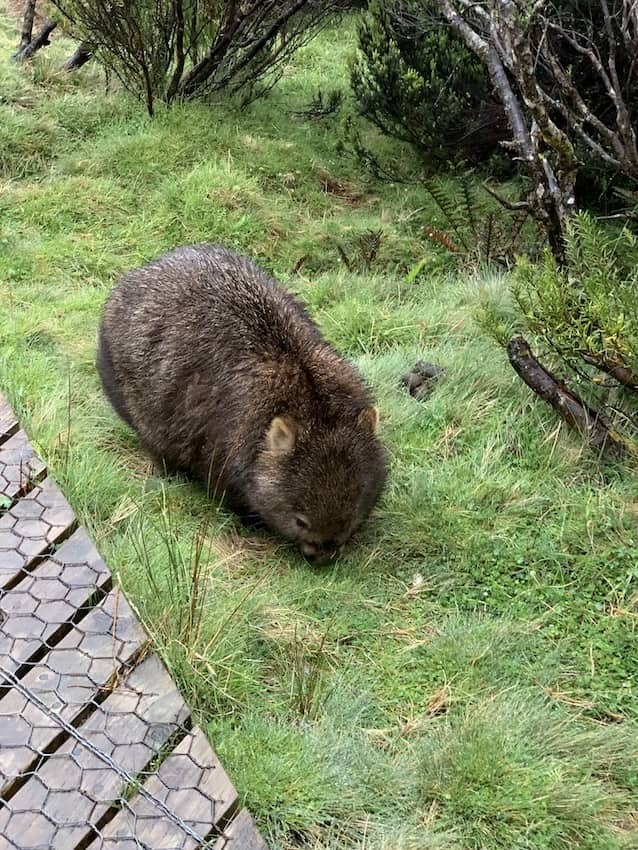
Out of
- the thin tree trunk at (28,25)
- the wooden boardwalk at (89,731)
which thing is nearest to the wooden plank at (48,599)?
the wooden boardwalk at (89,731)

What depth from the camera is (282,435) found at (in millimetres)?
4039

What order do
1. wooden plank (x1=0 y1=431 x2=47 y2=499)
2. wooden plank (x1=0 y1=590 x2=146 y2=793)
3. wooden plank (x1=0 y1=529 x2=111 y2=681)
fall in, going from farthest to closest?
wooden plank (x1=0 y1=431 x2=47 y2=499), wooden plank (x1=0 y1=529 x2=111 y2=681), wooden plank (x1=0 y1=590 x2=146 y2=793)

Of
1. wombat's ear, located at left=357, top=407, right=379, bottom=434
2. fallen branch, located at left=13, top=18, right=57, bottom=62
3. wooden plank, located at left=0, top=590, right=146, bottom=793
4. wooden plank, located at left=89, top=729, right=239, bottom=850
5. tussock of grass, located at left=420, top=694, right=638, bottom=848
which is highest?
fallen branch, located at left=13, top=18, right=57, bottom=62

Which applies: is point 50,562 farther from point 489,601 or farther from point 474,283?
point 474,283

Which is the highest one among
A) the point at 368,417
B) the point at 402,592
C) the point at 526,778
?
the point at 368,417

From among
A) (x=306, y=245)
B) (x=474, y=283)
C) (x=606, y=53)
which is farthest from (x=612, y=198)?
(x=306, y=245)

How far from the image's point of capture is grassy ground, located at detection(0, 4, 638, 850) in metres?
2.84

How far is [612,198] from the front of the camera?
7.26m

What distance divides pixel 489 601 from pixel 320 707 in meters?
0.98

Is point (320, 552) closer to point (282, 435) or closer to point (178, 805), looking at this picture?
point (282, 435)

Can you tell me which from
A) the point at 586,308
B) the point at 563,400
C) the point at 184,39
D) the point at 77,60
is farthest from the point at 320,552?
the point at 77,60

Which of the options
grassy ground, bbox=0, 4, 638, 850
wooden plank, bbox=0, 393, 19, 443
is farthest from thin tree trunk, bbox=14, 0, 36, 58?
Answer: wooden plank, bbox=0, 393, 19, 443

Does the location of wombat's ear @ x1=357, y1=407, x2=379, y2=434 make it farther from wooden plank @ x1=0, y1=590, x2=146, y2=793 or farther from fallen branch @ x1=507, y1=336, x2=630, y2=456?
wooden plank @ x1=0, y1=590, x2=146, y2=793

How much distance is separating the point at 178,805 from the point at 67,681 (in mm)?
488
